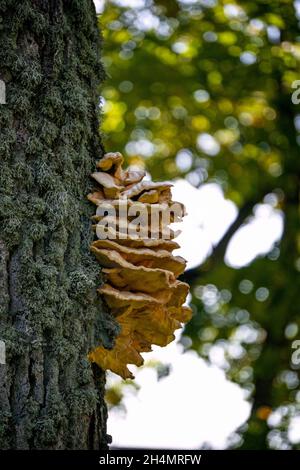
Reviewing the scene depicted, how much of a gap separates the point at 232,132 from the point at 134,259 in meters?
6.19

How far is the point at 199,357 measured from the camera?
7.84 m

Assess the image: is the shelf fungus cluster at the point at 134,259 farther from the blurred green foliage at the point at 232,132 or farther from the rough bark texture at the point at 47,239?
the blurred green foliage at the point at 232,132

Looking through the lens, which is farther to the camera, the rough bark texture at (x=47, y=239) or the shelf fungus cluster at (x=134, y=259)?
the shelf fungus cluster at (x=134, y=259)

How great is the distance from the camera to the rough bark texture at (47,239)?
7.09ft

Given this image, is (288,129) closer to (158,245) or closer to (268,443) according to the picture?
(268,443)

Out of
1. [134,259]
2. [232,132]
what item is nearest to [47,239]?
[134,259]

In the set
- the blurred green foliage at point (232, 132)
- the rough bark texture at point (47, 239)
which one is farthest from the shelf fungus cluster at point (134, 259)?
the blurred green foliage at point (232, 132)

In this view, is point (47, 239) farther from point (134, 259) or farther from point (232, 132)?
point (232, 132)

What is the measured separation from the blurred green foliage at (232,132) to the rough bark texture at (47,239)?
3527 millimetres

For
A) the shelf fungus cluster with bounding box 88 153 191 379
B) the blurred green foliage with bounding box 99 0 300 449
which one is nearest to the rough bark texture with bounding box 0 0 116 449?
the shelf fungus cluster with bounding box 88 153 191 379

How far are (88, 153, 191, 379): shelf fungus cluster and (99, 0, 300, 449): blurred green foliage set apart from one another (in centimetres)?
358

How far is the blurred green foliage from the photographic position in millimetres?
6512

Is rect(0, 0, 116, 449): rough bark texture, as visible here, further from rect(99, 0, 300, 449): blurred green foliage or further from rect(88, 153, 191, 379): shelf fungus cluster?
rect(99, 0, 300, 449): blurred green foliage

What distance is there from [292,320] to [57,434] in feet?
17.7
